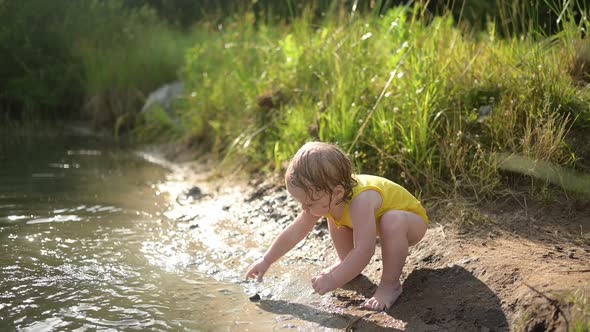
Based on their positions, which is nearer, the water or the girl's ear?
the water

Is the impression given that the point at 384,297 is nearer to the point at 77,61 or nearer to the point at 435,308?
the point at 435,308

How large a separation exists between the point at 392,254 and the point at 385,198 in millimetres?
291

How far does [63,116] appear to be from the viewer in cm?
1032

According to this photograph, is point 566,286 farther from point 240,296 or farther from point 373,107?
point 373,107

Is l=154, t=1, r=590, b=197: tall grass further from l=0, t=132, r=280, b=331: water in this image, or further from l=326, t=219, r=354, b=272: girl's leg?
l=0, t=132, r=280, b=331: water

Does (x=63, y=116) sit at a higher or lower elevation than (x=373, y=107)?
lower

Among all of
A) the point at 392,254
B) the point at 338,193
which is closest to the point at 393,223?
the point at 392,254

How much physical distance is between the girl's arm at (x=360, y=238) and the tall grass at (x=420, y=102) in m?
1.07

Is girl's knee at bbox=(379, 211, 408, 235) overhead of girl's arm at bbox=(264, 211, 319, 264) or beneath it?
overhead

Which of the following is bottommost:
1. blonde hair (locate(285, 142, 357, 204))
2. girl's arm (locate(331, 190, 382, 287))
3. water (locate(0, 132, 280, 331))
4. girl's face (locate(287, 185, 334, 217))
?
water (locate(0, 132, 280, 331))

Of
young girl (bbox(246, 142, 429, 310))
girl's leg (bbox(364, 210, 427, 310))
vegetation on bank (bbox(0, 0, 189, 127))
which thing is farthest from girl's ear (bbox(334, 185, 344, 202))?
vegetation on bank (bbox(0, 0, 189, 127))

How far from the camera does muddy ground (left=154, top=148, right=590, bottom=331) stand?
2.98 meters

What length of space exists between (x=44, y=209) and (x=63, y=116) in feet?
18.0

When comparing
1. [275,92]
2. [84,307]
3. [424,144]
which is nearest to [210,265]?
[84,307]
